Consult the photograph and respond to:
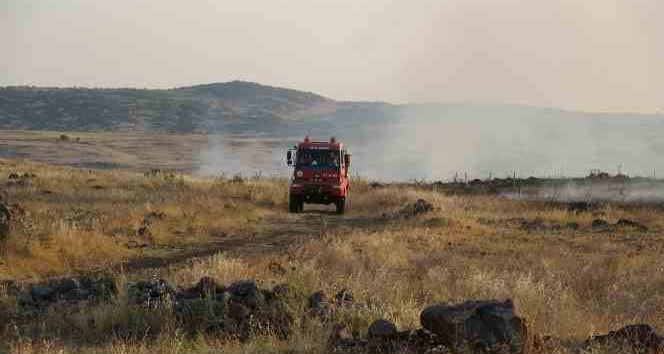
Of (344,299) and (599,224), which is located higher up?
(344,299)

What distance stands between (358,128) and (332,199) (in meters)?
158

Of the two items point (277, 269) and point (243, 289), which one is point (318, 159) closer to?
point (277, 269)

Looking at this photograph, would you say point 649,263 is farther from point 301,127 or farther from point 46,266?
point 301,127

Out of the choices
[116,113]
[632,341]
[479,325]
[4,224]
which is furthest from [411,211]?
[116,113]

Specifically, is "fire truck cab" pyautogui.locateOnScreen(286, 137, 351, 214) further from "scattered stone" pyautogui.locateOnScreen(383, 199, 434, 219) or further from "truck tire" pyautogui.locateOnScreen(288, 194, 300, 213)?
"scattered stone" pyautogui.locateOnScreen(383, 199, 434, 219)

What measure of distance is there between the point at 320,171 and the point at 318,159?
0.52 metres

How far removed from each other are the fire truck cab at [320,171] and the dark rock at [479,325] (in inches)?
777

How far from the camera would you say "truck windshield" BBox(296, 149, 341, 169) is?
2716 cm

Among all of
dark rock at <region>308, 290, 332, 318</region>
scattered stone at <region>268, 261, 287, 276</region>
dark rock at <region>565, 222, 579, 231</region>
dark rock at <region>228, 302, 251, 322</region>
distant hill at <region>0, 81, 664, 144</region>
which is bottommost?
dark rock at <region>565, 222, 579, 231</region>

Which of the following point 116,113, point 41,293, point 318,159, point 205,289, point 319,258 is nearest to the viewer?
point 205,289

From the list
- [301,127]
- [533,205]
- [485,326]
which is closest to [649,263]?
[485,326]

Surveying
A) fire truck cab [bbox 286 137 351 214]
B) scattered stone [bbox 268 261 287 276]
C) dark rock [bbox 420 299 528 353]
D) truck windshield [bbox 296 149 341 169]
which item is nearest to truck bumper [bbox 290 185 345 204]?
fire truck cab [bbox 286 137 351 214]

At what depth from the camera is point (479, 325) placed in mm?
6988

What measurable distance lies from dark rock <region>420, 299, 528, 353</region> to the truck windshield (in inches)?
786
